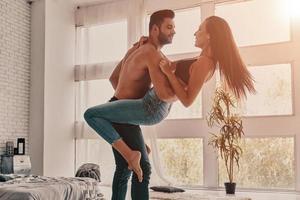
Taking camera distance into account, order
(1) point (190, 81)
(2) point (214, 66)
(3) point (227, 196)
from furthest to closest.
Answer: (3) point (227, 196) → (2) point (214, 66) → (1) point (190, 81)

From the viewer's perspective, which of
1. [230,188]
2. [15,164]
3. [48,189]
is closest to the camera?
[48,189]

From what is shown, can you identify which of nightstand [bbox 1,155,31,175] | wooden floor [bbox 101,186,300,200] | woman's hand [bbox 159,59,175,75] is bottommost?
wooden floor [bbox 101,186,300,200]

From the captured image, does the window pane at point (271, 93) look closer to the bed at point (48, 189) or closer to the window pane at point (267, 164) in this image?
the window pane at point (267, 164)

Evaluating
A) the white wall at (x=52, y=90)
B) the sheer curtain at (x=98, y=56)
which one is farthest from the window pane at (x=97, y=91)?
the white wall at (x=52, y=90)

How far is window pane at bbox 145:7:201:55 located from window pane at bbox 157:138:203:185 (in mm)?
1270

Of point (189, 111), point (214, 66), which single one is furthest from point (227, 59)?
point (189, 111)

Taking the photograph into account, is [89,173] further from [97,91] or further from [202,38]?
[202,38]

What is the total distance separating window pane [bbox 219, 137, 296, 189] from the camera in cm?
488

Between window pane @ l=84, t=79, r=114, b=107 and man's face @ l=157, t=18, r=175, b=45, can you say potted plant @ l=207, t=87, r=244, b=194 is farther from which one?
man's face @ l=157, t=18, r=175, b=45

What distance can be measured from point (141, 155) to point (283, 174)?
3347 mm

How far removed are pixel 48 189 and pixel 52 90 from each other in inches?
105

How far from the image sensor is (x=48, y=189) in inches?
144

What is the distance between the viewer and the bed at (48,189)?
136 inches

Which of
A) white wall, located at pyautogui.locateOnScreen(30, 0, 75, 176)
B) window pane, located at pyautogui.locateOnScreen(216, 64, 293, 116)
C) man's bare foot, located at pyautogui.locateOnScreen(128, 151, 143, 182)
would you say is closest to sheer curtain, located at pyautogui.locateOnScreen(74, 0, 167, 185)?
white wall, located at pyautogui.locateOnScreen(30, 0, 75, 176)
